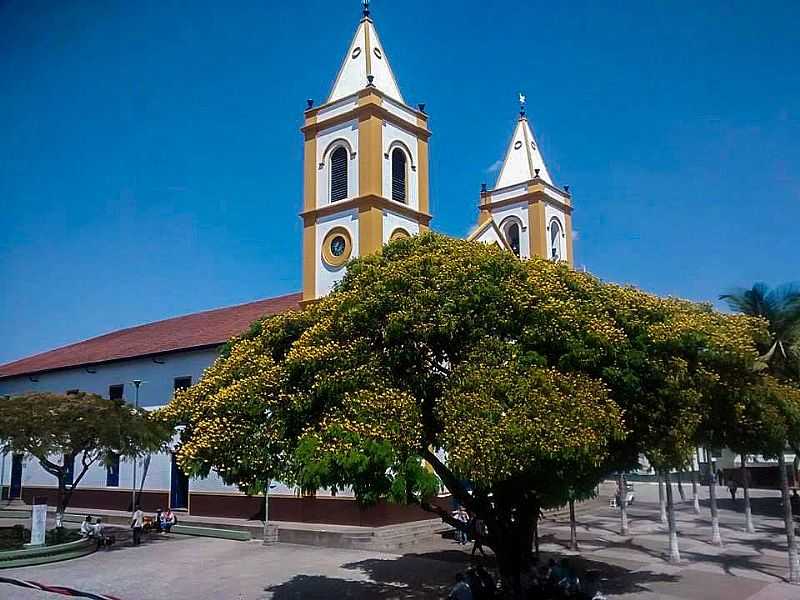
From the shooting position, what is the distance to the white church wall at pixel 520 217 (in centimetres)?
3259

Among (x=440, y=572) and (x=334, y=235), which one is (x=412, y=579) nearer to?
(x=440, y=572)

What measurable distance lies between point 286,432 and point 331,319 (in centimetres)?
185

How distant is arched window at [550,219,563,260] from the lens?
33406 millimetres

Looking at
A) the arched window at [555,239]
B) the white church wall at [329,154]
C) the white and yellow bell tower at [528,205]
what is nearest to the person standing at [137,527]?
the white church wall at [329,154]

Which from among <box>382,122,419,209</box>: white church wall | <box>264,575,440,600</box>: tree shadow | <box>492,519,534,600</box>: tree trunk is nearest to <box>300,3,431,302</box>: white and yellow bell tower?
<box>382,122,419,209</box>: white church wall

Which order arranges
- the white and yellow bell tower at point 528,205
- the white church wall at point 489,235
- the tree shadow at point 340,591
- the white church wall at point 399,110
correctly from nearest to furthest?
the tree shadow at point 340,591 < the white church wall at point 399,110 < the white church wall at point 489,235 < the white and yellow bell tower at point 528,205

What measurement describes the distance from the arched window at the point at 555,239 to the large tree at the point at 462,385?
21.7 metres

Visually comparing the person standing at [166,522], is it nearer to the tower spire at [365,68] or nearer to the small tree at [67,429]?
the small tree at [67,429]

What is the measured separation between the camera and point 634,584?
15281 millimetres

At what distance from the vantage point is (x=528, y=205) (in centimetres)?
3269

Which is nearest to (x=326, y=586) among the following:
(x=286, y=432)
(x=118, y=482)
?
(x=286, y=432)

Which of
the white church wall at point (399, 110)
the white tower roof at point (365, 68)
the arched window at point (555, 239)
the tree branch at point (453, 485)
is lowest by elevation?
the tree branch at point (453, 485)

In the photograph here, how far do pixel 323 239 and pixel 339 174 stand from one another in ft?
7.66

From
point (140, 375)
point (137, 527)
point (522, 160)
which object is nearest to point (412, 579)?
point (137, 527)
